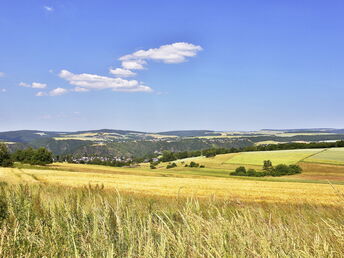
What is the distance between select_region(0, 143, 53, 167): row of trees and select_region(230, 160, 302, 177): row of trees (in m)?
50.7

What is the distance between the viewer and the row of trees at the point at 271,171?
7356 cm

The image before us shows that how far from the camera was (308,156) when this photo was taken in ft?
283

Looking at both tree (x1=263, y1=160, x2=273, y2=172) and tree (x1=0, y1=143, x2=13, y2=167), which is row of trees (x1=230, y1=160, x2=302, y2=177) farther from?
tree (x1=0, y1=143, x2=13, y2=167)

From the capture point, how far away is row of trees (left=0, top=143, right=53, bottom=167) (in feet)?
219

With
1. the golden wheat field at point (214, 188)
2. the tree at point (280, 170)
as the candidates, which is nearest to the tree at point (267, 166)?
the tree at point (280, 170)

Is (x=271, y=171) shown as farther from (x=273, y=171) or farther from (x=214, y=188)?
(x=214, y=188)

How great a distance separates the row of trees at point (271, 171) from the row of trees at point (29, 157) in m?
50.7

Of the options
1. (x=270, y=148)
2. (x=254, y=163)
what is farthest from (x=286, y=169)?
(x=270, y=148)

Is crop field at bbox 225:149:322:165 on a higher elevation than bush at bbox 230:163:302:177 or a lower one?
higher

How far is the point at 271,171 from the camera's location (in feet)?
252

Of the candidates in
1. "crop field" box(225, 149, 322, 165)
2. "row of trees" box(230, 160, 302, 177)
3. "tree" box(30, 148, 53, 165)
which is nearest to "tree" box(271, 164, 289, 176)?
"row of trees" box(230, 160, 302, 177)

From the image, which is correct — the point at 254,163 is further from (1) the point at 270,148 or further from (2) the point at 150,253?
(2) the point at 150,253

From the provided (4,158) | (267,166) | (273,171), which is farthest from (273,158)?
(4,158)

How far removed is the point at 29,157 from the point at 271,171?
6767 centimetres
